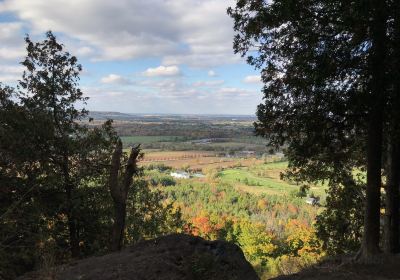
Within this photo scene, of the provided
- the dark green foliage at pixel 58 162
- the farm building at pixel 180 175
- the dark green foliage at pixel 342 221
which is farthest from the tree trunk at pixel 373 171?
the farm building at pixel 180 175

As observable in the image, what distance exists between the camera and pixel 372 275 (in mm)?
8578

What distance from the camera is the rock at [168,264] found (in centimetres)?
759

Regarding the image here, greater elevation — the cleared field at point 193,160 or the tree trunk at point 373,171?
the tree trunk at point 373,171

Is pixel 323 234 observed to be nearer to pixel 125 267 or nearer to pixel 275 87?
pixel 275 87

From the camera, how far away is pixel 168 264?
7.93 m

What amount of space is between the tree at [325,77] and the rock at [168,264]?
365cm

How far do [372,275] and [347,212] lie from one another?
243 inches

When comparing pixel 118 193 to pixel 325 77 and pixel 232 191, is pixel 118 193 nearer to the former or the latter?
pixel 325 77

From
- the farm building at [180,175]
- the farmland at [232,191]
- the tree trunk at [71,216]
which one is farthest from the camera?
the farm building at [180,175]

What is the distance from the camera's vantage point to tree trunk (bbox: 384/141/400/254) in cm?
1085

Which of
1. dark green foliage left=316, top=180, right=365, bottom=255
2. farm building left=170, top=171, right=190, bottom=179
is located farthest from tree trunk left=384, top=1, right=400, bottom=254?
farm building left=170, top=171, right=190, bottom=179

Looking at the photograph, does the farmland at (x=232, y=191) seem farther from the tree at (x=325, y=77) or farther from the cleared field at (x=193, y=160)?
the tree at (x=325, y=77)

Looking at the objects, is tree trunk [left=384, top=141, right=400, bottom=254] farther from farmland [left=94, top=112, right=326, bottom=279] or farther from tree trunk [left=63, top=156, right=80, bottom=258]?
farmland [left=94, top=112, right=326, bottom=279]

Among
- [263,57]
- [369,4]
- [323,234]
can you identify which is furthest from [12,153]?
[369,4]
